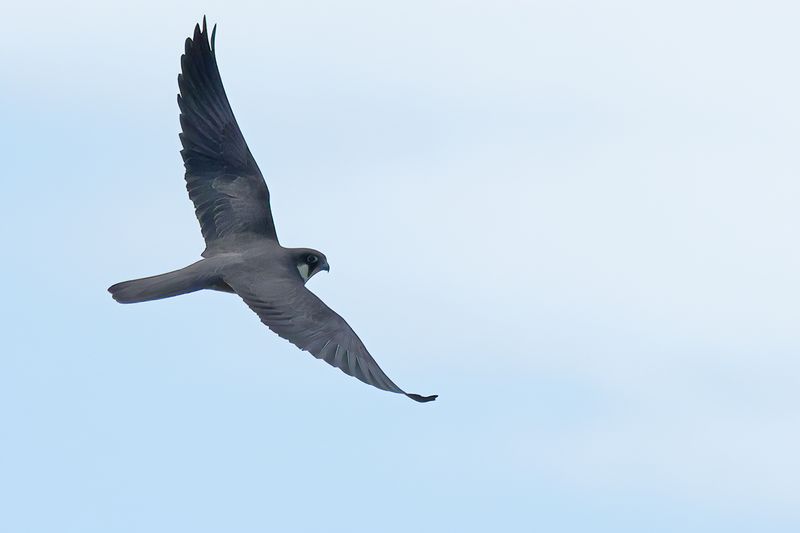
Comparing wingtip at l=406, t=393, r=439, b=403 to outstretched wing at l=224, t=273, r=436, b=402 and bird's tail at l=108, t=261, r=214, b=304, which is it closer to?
outstretched wing at l=224, t=273, r=436, b=402

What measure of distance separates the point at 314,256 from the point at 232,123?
2364 millimetres

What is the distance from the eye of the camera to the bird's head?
636 inches

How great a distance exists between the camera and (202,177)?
56.2 feet

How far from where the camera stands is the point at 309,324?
1460cm

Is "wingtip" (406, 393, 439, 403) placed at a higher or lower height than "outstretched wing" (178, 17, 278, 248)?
lower

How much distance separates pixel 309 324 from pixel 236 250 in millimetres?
2104

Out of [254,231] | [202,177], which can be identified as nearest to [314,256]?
[254,231]

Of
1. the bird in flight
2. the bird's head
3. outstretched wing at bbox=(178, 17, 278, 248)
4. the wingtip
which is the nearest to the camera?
the wingtip

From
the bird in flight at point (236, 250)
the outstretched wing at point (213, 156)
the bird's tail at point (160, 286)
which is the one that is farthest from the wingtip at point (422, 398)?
the outstretched wing at point (213, 156)

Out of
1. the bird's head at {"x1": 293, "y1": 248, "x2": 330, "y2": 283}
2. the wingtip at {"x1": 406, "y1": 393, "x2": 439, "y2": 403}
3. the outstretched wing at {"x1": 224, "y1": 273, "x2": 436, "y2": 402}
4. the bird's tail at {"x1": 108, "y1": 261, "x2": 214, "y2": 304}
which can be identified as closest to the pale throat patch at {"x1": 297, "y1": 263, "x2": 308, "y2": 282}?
the bird's head at {"x1": 293, "y1": 248, "x2": 330, "y2": 283}

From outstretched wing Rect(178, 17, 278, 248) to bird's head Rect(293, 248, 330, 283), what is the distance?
768mm

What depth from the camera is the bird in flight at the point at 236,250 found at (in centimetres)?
1443

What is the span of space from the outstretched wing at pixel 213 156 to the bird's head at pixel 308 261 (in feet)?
2.52

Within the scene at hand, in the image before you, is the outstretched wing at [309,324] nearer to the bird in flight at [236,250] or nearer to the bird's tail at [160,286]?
the bird in flight at [236,250]
